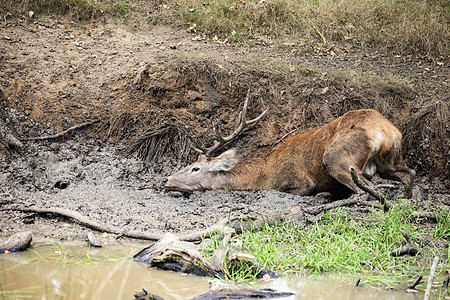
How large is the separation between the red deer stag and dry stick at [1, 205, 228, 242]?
2183mm

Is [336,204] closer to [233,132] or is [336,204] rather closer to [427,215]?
[427,215]

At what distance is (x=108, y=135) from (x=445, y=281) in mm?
5698

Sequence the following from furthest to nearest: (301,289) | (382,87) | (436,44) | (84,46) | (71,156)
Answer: (436,44) < (84,46) < (382,87) < (71,156) < (301,289)

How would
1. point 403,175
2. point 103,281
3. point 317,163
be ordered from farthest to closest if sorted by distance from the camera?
point 317,163 < point 403,175 < point 103,281

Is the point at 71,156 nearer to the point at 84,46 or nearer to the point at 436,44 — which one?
the point at 84,46

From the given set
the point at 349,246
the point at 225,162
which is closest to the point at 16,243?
the point at 349,246

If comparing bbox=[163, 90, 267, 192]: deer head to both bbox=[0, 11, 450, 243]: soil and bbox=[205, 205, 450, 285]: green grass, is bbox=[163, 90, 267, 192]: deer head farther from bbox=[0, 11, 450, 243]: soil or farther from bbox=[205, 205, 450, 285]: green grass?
bbox=[205, 205, 450, 285]: green grass

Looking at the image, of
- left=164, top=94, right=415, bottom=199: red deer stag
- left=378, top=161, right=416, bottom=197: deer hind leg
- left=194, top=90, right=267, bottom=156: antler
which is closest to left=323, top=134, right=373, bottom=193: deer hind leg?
left=164, top=94, right=415, bottom=199: red deer stag

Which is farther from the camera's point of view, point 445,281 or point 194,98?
point 194,98

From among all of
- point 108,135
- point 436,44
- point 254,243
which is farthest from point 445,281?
point 436,44

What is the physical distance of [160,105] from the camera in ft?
26.5

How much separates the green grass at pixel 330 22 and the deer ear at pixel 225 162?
319 centimetres

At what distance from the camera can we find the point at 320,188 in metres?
6.96

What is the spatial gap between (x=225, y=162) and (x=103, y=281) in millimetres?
4387
